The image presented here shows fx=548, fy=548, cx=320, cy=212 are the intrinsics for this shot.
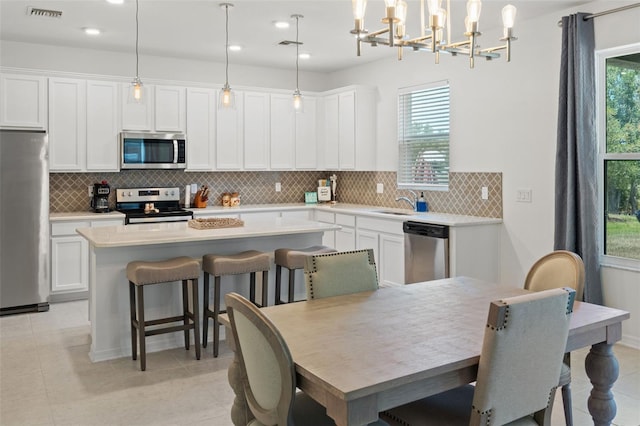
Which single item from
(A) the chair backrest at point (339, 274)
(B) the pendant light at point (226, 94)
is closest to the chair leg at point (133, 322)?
(B) the pendant light at point (226, 94)

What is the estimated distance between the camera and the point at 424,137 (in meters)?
6.20

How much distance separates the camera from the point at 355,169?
6.93m

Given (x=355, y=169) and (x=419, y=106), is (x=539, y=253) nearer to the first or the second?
(x=419, y=106)

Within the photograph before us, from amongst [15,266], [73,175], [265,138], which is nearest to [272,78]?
[265,138]

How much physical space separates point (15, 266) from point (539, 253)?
4861mm

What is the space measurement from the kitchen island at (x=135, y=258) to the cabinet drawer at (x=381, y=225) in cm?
144

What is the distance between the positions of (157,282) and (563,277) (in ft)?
8.45

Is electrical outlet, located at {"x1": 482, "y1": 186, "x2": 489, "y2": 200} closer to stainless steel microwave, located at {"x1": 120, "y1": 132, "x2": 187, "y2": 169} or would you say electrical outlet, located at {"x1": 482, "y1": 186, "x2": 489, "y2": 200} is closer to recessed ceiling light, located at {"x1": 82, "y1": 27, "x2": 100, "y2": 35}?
stainless steel microwave, located at {"x1": 120, "y1": 132, "x2": 187, "y2": 169}

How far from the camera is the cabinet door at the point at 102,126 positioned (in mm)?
5883

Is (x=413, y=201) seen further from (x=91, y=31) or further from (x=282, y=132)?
(x=91, y=31)

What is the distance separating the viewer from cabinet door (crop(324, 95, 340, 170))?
23.5 ft

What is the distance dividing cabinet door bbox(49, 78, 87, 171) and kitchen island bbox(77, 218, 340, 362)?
1815mm

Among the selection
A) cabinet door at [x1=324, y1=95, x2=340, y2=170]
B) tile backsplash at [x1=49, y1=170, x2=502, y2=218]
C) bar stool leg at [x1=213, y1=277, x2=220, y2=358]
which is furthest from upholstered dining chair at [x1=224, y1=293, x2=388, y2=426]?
cabinet door at [x1=324, y1=95, x2=340, y2=170]

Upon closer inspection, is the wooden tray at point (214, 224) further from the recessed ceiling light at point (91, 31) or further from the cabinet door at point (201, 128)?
the recessed ceiling light at point (91, 31)
